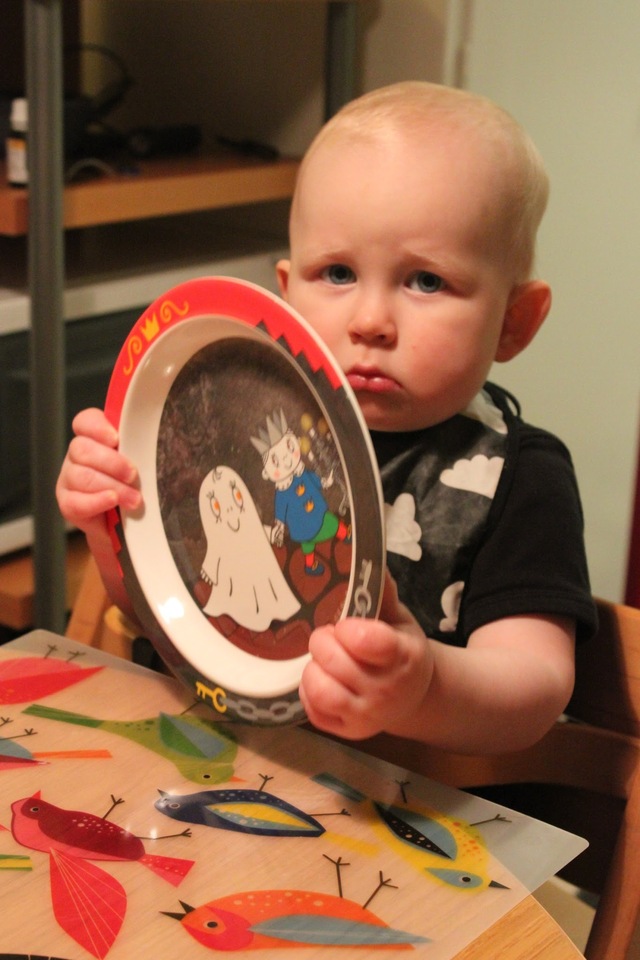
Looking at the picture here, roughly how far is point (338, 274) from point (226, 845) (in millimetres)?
365

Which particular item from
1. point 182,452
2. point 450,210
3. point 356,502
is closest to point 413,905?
point 356,502

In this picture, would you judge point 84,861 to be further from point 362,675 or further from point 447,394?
point 447,394

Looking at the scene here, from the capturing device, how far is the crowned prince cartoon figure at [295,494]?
57cm

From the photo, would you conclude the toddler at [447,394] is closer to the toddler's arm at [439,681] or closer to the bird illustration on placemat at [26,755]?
the toddler's arm at [439,681]

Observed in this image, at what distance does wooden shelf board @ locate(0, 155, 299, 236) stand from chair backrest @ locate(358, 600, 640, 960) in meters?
0.94

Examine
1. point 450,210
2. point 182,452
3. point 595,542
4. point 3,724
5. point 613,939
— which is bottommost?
→ point 595,542

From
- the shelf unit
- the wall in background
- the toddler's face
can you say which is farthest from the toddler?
the wall in background

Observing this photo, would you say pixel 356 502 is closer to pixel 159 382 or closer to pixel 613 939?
pixel 159 382

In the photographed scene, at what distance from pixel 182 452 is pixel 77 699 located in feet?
0.50

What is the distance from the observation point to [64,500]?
0.70 meters

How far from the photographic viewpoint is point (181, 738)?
24.6 inches

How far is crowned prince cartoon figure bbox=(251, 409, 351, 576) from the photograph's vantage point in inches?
22.4

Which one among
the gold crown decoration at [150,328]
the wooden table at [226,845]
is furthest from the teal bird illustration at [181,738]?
the gold crown decoration at [150,328]

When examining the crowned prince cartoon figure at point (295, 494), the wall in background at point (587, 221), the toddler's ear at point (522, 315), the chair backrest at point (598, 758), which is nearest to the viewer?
the crowned prince cartoon figure at point (295, 494)
